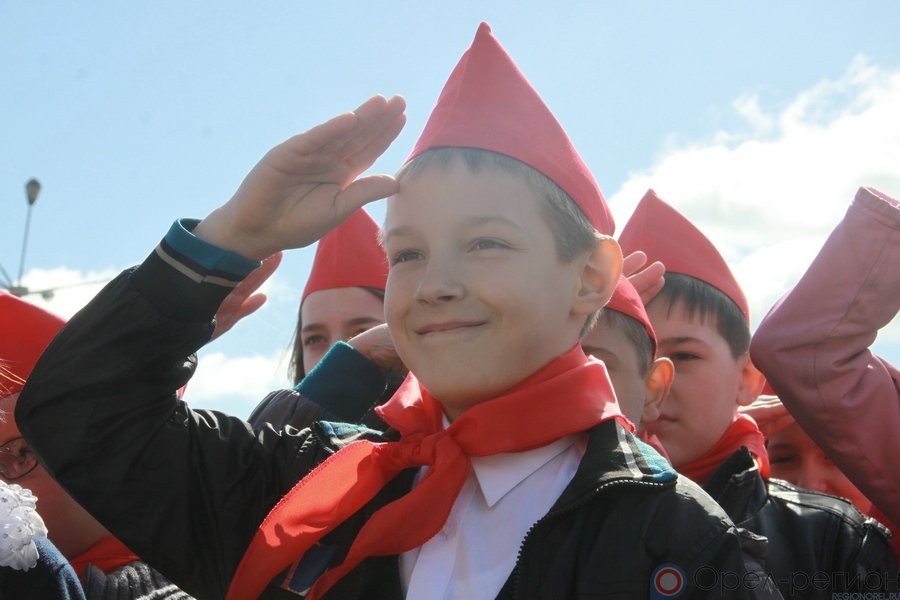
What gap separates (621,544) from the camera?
1.93 meters

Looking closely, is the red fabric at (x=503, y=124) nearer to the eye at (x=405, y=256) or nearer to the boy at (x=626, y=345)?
the eye at (x=405, y=256)

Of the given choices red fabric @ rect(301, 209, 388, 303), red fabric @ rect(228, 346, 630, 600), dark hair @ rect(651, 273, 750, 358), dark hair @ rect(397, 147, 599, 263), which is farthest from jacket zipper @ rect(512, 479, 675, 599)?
red fabric @ rect(301, 209, 388, 303)

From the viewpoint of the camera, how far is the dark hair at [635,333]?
322 centimetres

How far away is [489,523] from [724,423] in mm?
1781

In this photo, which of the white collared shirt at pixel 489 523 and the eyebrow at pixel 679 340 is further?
the eyebrow at pixel 679 340

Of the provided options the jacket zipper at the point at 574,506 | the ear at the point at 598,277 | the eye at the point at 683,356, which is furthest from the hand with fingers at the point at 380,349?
the jacket zipper at the point at 574,506

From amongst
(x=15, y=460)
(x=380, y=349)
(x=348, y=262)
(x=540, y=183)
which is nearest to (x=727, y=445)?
(x=380, y=349)

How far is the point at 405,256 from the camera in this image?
91.7 inches

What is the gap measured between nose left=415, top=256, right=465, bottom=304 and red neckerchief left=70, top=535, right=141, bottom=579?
142 cm

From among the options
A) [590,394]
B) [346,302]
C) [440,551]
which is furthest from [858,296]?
[346,302]

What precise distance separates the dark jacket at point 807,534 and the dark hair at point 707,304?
0.76 meters

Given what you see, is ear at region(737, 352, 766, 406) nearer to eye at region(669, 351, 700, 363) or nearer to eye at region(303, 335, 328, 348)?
eye at region(669, 351, 700, 363)

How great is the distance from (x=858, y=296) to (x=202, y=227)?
6.15ft

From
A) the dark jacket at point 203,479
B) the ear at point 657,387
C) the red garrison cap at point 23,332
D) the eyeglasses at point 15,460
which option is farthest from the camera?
the ear at point 657,387
